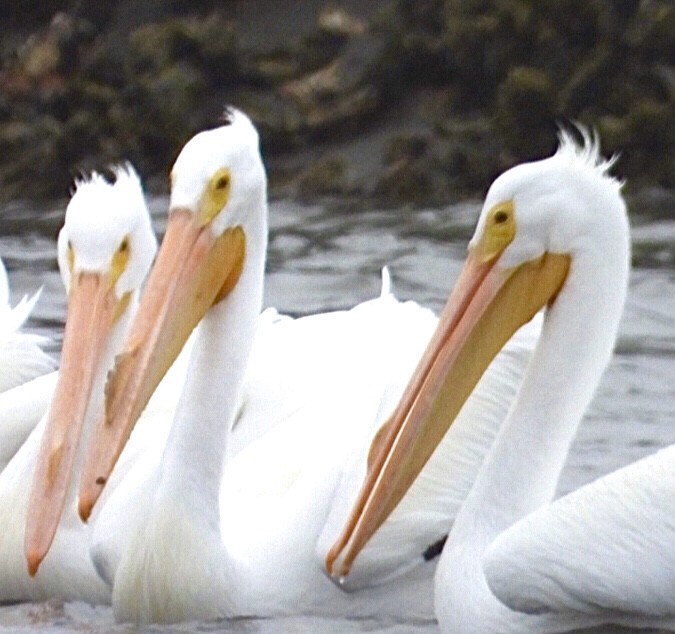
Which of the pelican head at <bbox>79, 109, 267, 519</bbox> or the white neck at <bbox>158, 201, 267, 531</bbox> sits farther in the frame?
the white neck at <bbox>158, 201, 267, 531</bbox>

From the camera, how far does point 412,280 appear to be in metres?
9.69

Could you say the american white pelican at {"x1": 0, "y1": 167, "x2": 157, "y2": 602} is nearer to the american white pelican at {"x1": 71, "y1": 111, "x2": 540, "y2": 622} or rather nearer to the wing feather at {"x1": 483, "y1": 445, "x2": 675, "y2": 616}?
the american white pelican at {"x1": 71, "y1": 111, "x2": 540, "y2": 622}

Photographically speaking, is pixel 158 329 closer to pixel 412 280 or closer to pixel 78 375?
pixel 78 375

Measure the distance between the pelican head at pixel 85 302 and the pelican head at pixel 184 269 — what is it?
0.73 ft

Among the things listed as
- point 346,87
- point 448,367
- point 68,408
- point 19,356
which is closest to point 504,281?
point 448,367

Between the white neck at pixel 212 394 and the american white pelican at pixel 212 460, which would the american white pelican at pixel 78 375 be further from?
the white neck at pixel 212 394

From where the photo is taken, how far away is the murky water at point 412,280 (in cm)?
716

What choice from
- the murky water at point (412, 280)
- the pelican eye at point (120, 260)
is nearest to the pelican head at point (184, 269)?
the pelican eye at point (120, 260)

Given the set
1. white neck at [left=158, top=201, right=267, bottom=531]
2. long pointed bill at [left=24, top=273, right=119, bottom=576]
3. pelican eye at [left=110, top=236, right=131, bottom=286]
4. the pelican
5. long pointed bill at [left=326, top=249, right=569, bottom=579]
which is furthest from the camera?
the pelican

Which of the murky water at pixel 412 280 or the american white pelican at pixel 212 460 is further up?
the murky water at pixel 412 280

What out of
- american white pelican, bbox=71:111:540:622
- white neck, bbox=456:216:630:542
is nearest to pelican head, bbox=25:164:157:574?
american white pelican, bbox=71:111:540:622

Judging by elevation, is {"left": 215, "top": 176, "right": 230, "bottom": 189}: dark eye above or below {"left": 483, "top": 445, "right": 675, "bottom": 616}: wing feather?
above

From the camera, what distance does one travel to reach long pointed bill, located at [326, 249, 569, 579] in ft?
16.0

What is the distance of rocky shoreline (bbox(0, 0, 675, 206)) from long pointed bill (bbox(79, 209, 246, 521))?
20.0 feet
